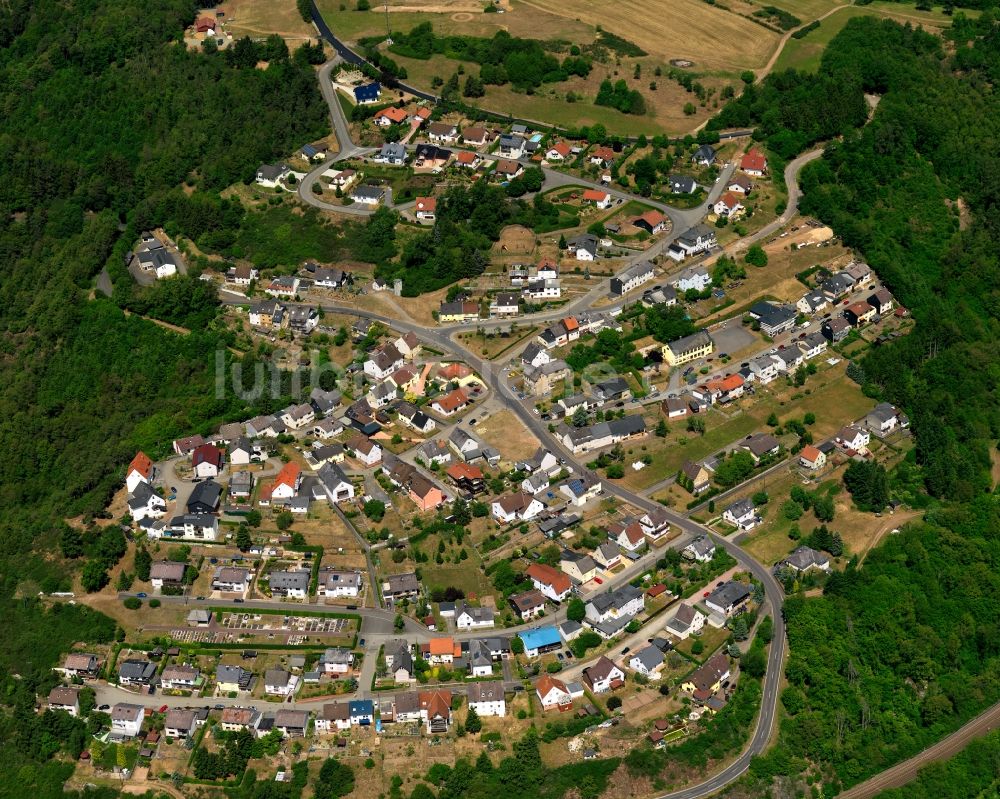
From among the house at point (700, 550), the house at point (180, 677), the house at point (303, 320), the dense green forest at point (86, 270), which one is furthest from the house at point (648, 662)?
the house at point (303, 320)

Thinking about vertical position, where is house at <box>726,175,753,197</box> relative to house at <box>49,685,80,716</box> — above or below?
above

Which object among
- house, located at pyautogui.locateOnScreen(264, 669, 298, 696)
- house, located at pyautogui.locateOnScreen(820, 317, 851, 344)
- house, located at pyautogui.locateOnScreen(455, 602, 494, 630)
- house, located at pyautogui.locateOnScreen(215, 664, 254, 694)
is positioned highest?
house, located at pyautogui.locateOnScreen(820, 317, 851, 344)

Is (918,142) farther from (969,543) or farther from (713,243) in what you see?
(969,543)

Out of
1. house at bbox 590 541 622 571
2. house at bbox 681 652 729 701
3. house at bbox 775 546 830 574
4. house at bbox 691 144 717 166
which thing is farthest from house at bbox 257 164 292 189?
house at bbox 681 652 729 701

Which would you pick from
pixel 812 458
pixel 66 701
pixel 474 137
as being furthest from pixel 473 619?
pixel 474 137

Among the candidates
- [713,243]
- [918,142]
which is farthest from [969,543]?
[918,142]

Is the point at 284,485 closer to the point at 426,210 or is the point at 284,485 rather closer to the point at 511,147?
the point at 426,210

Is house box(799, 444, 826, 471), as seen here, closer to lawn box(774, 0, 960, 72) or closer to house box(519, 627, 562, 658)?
house box(519, 627, 562, 658)
